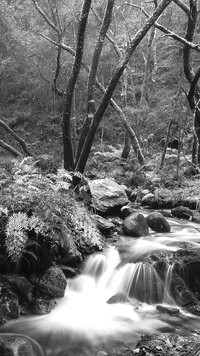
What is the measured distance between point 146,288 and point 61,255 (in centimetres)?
151

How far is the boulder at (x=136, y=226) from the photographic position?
7160 mm

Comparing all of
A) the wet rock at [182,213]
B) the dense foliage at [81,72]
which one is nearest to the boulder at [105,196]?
the wet rock at [182,213]

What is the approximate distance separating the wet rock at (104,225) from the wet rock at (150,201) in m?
3.12

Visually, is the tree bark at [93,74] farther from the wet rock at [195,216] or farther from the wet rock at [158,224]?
the wet rock at [195,216]

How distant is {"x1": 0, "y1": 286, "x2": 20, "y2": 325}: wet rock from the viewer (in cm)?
439

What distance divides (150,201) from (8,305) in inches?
255

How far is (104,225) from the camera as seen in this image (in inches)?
282

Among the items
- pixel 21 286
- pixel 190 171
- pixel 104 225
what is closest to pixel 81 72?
pixel 190 171

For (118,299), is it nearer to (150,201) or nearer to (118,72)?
(118,72)

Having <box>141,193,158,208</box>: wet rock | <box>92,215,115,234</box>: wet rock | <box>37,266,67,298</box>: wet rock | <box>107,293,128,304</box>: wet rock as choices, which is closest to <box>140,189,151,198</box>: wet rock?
<box>141,193,158,208</box>: wet rock

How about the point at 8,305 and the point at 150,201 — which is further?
the point at 150,201

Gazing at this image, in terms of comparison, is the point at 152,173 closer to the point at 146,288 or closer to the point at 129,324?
the point at 146,288

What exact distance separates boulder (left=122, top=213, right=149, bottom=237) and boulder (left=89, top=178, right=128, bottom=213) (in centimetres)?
85

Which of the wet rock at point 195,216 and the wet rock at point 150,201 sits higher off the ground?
the wet rock at point 150,201
